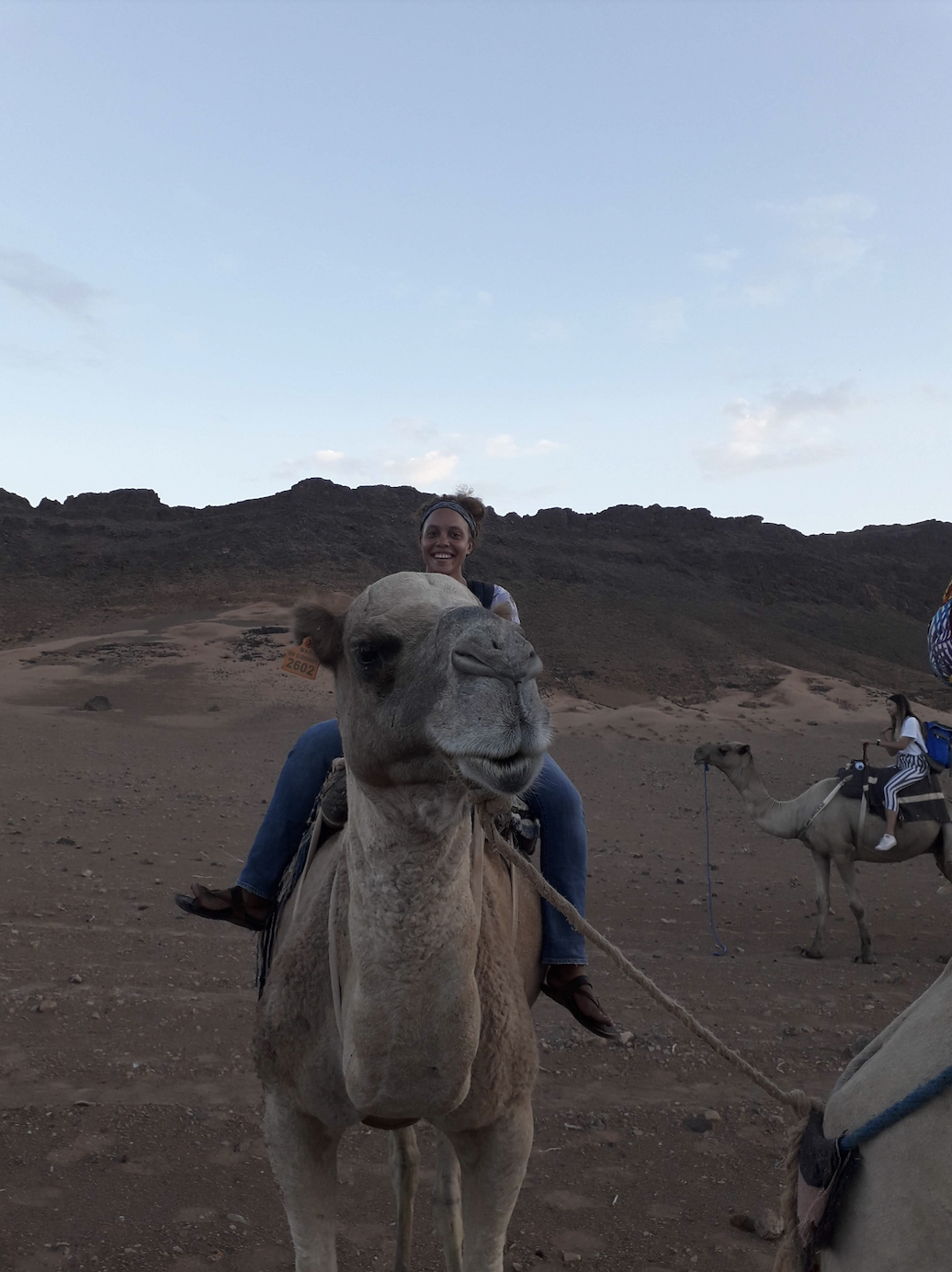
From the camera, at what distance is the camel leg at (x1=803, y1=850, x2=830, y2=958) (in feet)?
26.3

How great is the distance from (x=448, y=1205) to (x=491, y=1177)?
104 cm

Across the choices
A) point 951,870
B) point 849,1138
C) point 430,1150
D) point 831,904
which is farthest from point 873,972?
point 849,1138

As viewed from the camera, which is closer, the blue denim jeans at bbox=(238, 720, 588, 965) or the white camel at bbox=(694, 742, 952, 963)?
the blue denim jeans at bbox=(238, 720, 588, 965)

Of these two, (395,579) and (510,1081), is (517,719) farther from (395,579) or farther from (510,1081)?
(510,1081)

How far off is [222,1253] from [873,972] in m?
5.88

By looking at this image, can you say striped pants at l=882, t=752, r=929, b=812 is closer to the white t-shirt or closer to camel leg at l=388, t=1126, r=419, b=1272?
the white t-shirt

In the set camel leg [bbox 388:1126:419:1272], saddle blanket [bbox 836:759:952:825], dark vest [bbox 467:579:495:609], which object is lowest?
camel leg [bbox 388:1126:419:1272]

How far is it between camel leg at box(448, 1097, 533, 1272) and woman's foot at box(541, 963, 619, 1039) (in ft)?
2.47

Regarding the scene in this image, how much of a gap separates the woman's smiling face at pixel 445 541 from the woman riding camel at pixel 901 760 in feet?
21.1

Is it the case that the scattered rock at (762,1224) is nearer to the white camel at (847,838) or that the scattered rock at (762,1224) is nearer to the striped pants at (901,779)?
the white camel at (847,838)

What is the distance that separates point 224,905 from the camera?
359 cm

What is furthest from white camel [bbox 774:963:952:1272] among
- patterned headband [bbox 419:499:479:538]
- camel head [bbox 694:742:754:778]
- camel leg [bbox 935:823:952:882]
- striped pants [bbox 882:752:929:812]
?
camel head [bbox 694:742:754:778]

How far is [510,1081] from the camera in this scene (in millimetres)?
2674

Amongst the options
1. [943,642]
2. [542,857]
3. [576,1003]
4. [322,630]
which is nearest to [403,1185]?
[576,1003]
